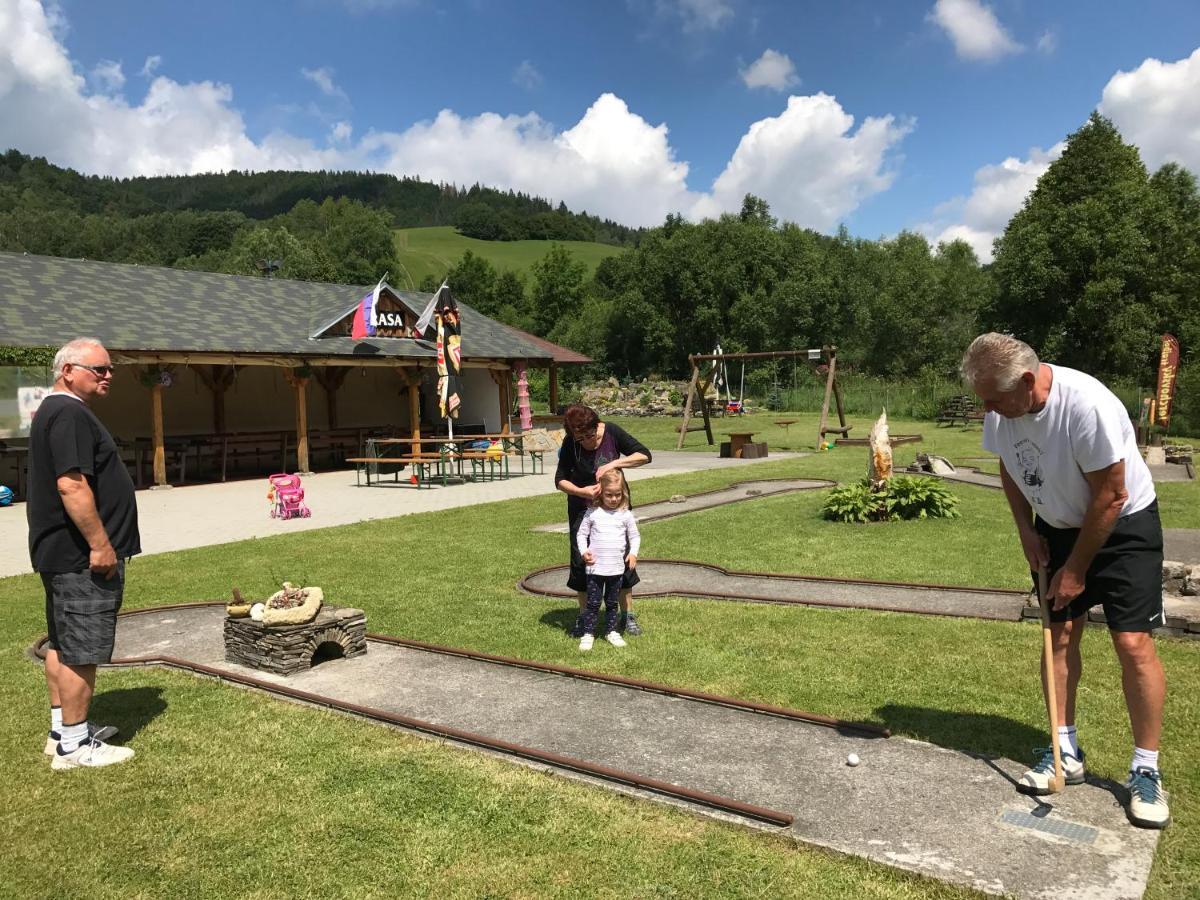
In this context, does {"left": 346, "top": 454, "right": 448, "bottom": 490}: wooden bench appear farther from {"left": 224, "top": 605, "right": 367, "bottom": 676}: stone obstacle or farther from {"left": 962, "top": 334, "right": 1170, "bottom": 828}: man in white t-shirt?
{"left": 962, "top": 334, "right": 1170, "bottom": 828}: man in white t-shirt

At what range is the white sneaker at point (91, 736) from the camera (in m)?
3.96

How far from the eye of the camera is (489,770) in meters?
3.70

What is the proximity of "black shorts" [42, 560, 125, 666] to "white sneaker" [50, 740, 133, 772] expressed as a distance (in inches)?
15.3

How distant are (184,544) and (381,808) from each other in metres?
8.54

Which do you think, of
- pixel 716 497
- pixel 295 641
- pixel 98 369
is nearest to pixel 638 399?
pixel 716 497

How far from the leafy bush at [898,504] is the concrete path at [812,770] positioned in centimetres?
562

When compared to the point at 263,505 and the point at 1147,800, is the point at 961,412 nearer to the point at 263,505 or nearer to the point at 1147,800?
the point at 263,505

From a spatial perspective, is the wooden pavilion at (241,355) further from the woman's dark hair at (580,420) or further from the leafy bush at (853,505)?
the woman's dark hair at (580,420)

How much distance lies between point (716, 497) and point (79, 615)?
10.5 metres

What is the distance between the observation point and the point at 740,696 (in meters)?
4.57

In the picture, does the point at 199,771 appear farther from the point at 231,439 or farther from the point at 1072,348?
the point at 1072,348

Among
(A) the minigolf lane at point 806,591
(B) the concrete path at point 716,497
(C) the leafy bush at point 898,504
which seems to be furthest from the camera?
(B) the concrete path at point 716,497

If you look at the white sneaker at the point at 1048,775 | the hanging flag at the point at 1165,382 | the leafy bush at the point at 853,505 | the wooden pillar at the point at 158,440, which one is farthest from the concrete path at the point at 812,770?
the hanging flag at the point at 1165,382

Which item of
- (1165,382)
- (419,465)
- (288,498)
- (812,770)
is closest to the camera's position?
(812,770)
